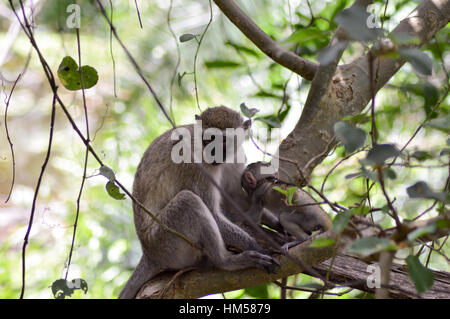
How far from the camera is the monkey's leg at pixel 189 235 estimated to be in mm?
2861

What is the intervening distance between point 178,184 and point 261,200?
1.82ft

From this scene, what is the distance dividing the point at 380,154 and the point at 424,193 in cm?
17

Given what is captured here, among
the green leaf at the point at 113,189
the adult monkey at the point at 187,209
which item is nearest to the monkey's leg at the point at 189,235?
the adult monkey at the point at 187,209

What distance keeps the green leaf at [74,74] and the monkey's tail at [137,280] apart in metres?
1.21

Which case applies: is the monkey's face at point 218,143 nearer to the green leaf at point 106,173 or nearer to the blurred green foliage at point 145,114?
the blurred green foliage at point 145,114

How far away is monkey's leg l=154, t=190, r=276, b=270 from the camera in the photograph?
2861mm

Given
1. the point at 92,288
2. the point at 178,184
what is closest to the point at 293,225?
the point at 178,184

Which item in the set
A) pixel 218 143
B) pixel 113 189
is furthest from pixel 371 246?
pixel 218 143

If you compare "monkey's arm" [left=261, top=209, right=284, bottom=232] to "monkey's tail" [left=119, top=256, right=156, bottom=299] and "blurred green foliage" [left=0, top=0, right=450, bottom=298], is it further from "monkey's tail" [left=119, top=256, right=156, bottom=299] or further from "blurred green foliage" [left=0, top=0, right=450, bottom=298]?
"monkey's tail" [left=119, top=256, right=156, bottom=299]

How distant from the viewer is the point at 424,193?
1466mm

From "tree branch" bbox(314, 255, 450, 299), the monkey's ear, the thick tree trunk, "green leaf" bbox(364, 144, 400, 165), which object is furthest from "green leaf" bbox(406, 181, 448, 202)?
the monkey's ear

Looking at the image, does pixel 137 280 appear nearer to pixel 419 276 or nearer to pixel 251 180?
pixel 251 180
